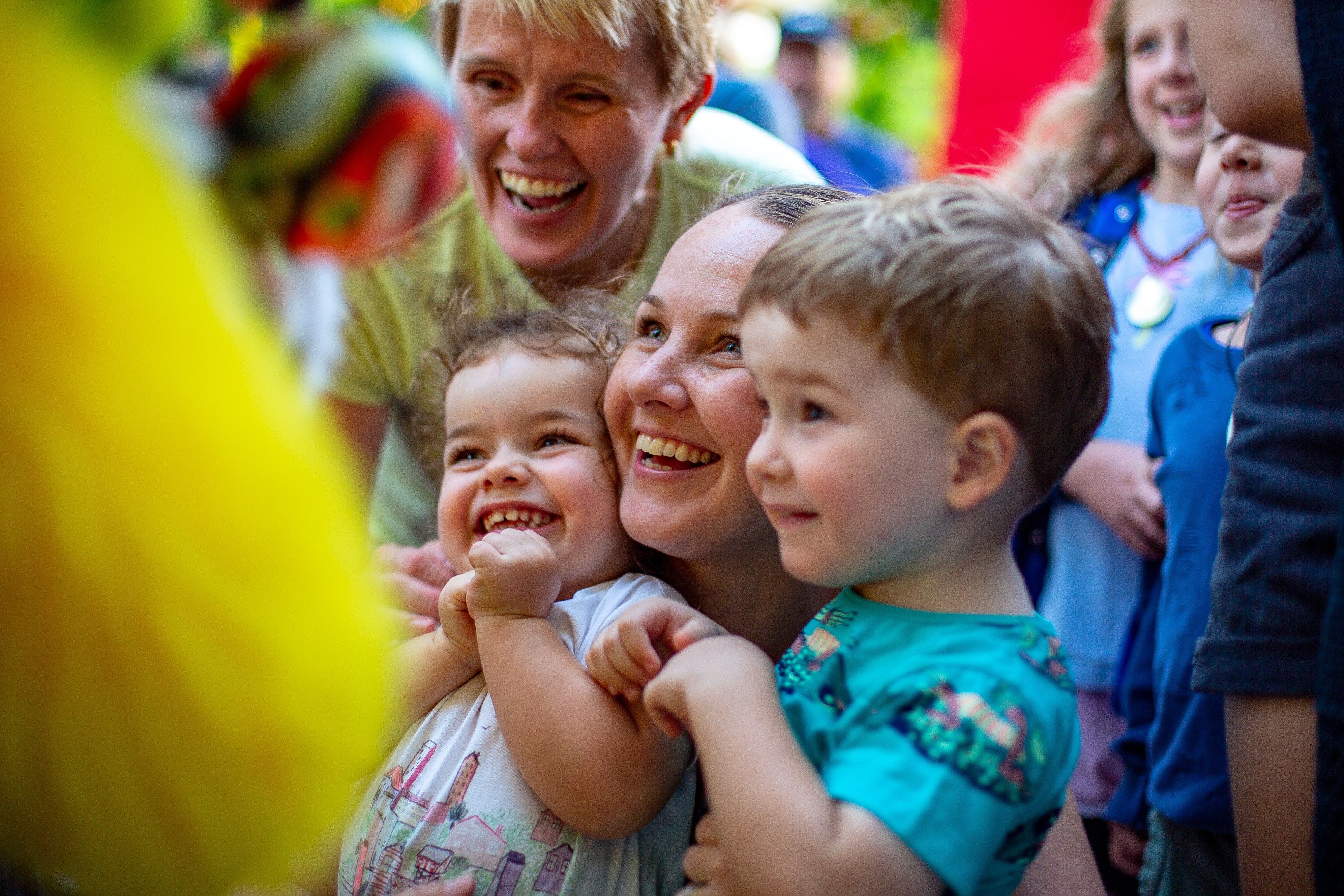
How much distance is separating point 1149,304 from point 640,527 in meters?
1.43

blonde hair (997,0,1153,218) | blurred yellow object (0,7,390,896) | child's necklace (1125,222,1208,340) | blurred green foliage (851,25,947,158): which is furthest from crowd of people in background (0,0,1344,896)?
blurred green foliage (851,25,947,158)

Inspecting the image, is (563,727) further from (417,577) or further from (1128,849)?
(1128,849)

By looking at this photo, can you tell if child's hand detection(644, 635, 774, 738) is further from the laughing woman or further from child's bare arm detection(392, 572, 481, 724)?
the laughing woman

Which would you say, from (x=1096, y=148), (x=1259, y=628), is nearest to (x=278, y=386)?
(x=1259, y=628)

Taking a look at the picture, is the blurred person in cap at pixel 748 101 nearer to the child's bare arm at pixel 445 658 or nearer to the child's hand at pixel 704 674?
the child's bare arm at pixel 445 658

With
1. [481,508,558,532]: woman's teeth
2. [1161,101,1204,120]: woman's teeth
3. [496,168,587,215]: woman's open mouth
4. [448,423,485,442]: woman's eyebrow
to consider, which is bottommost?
[481,508,558,532]: woman's teeth

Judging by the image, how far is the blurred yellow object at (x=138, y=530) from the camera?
0.78 metres

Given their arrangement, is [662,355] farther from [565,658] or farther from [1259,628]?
[1259,628]

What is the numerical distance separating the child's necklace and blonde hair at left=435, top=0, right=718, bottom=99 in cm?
103

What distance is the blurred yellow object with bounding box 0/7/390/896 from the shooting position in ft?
2.57

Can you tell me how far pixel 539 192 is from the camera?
208 centimetres

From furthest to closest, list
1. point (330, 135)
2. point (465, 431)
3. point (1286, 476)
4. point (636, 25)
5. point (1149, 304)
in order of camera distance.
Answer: point (1149, 304) → point (636, 25) → point (465, 431) → point (1286, 476) → point (330, 135)

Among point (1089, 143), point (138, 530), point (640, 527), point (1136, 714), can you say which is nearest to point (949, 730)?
point (640, 527)

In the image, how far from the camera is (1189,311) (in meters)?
2.29
